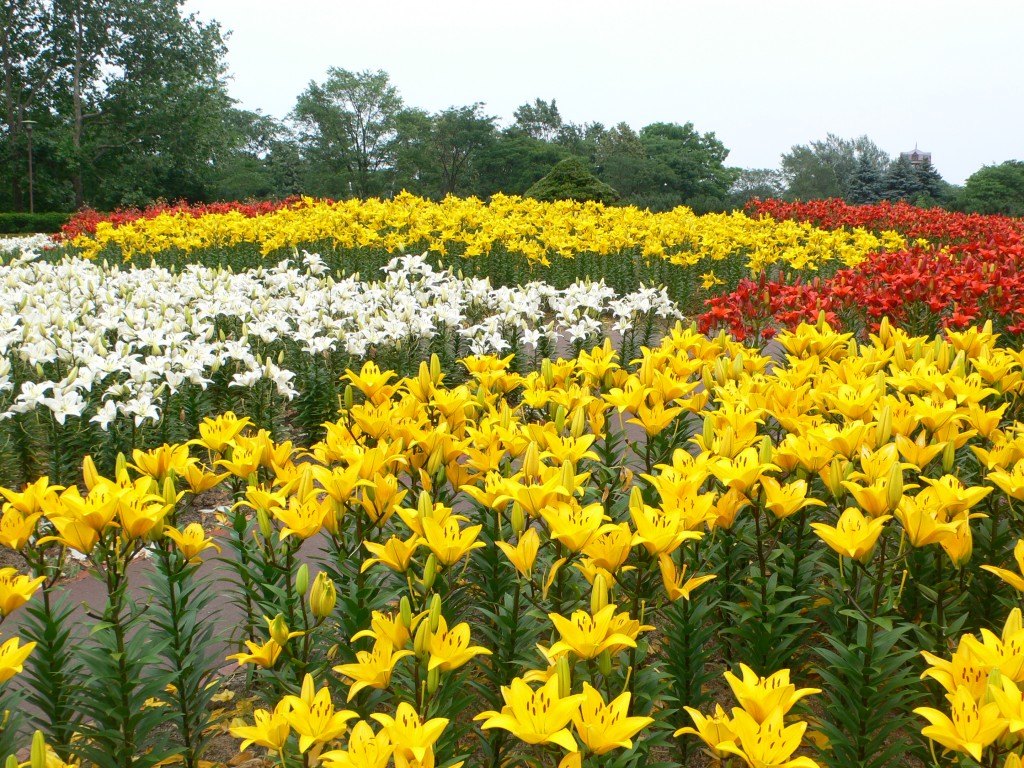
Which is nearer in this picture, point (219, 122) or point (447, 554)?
point (447, 554)

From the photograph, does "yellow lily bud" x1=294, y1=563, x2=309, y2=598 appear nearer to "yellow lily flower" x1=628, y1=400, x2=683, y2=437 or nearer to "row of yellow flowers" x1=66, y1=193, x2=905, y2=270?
"yellow lily flower" x1=628, y1=400, x2=683, y2=437

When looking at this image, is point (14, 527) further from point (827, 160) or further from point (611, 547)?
point (827, 160)

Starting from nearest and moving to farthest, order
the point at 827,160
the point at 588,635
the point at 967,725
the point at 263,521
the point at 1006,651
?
the point at 967,725, the point at 1006,651, the point at 588,635, the point at 263,521, the point at 827,160

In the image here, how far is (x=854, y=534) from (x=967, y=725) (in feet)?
1.80

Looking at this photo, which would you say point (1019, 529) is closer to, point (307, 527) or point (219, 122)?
point (307, 527)

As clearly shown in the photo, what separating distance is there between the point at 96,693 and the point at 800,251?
922 cm

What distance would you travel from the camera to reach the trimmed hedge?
30781 mm

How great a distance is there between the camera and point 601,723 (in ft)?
4.86

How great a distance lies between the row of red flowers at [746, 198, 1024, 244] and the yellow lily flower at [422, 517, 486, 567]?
15.5 meters

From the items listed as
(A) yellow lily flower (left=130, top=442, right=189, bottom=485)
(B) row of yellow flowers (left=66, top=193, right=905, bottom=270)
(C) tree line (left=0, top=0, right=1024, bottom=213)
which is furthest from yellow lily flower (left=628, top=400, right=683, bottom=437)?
(C) tree line (left=0, top=0, right=1024, bottom=213)

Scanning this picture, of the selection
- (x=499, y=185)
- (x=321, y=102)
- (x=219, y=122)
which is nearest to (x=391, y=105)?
(x=321, y=102)

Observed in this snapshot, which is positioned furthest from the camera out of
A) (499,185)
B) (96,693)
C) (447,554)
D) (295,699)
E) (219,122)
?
(499,185)

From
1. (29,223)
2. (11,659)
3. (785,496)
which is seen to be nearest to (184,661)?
(11,659)

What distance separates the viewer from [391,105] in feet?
182
